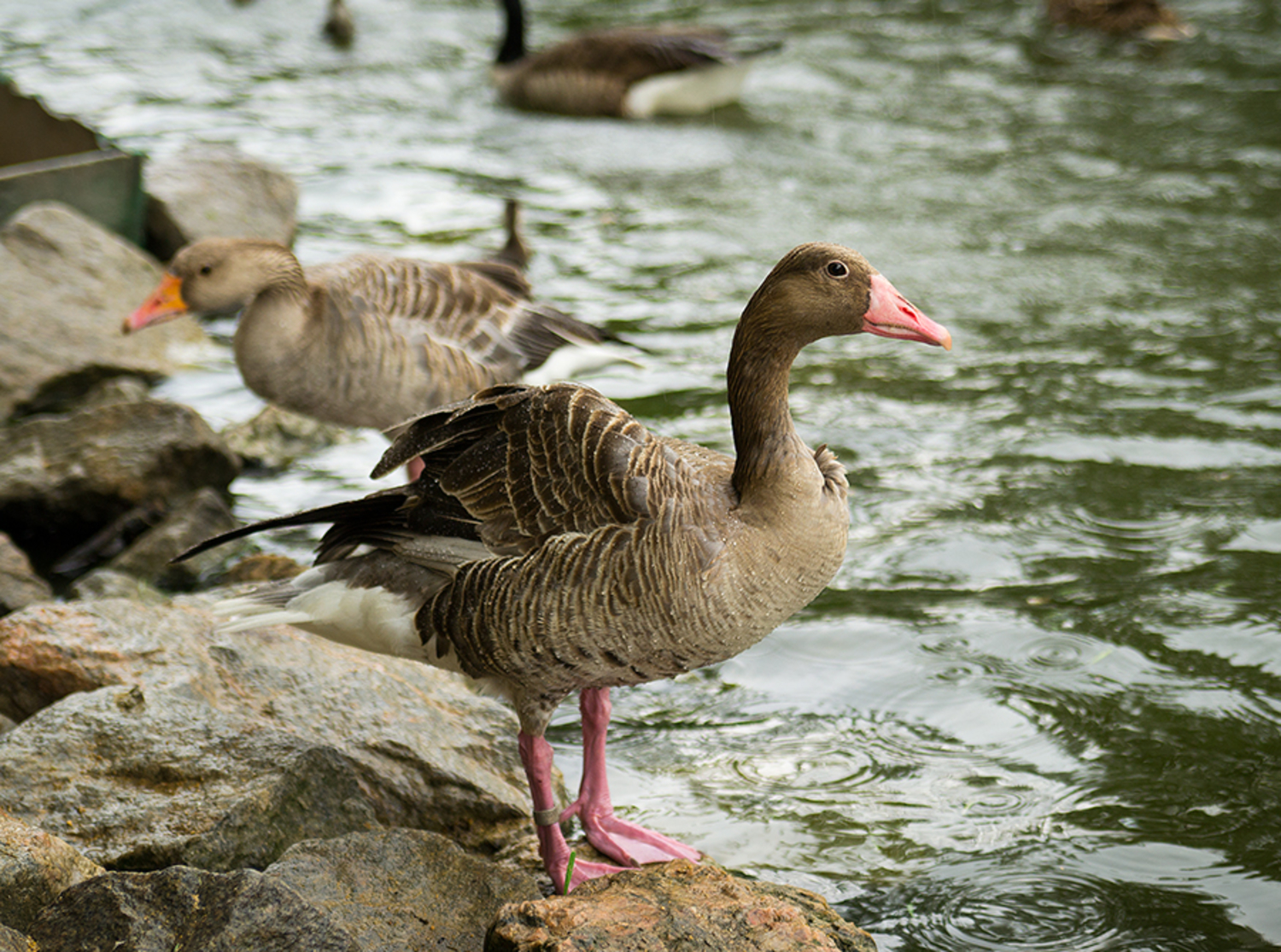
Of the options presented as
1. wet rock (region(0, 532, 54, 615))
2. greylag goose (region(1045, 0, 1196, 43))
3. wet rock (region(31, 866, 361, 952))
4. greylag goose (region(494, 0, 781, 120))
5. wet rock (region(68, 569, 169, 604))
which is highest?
greylag goose (region(1045, 0, 1196, 43))

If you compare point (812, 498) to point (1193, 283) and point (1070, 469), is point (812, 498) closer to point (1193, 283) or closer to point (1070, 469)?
point (1070, 469)

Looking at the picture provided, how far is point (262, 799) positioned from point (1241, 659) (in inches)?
165

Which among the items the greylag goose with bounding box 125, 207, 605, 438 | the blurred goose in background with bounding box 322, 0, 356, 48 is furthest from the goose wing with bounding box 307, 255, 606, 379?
the blurred goose in background with bounding box 322, 0, 356, 48

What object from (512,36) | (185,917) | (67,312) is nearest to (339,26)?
(512,36)

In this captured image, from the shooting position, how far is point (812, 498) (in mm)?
4297

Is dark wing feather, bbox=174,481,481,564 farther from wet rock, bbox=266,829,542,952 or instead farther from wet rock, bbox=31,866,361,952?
wet rock, bbox=31,866,361,952

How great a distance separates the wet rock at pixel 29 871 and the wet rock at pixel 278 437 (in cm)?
427

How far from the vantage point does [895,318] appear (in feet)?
14.1

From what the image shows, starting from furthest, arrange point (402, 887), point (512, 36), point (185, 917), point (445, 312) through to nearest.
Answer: point (512, 36), point (445, 312), point (402, 887), point (185, 917)

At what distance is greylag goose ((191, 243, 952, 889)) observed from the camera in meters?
4.21

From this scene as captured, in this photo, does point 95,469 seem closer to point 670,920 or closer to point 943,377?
point 670,920

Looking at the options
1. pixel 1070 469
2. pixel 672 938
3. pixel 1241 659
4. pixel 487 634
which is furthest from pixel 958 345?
pixel 672 938

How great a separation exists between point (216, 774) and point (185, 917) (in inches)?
39.5

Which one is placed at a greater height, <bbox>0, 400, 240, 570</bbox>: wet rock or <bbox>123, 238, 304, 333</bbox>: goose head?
<bbox>123, 238, 304, 333</bbox>: goose head
